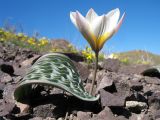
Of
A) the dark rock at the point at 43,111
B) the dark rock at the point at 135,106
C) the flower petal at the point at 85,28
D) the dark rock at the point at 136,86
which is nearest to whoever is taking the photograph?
the dark rock at the point at 43,111

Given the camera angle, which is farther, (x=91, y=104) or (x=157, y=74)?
(x=157, y=74)

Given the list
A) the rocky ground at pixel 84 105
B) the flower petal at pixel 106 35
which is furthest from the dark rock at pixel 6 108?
the flower petal at pixel 106 35

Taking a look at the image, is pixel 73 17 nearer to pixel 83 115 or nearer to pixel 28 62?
pixel 83 115

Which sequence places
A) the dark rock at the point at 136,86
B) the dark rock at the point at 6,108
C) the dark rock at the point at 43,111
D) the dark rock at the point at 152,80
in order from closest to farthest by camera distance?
the dark rock at the point at 6,108 → the dark rock at the point at 43,111 → the dark rock at the point at 136,86 → the dark rock at the point at 152,80

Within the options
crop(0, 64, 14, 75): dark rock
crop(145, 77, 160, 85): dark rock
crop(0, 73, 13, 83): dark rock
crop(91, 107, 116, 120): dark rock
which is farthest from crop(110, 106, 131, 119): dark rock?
crop(0, 64, 14, 75): dark rock

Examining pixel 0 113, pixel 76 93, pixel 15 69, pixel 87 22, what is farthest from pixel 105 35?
pixel 15 69

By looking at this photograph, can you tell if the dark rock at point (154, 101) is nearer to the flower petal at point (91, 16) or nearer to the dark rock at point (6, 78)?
the flower petal at point (91, 16)

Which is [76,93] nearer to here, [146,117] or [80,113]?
[80,113]
